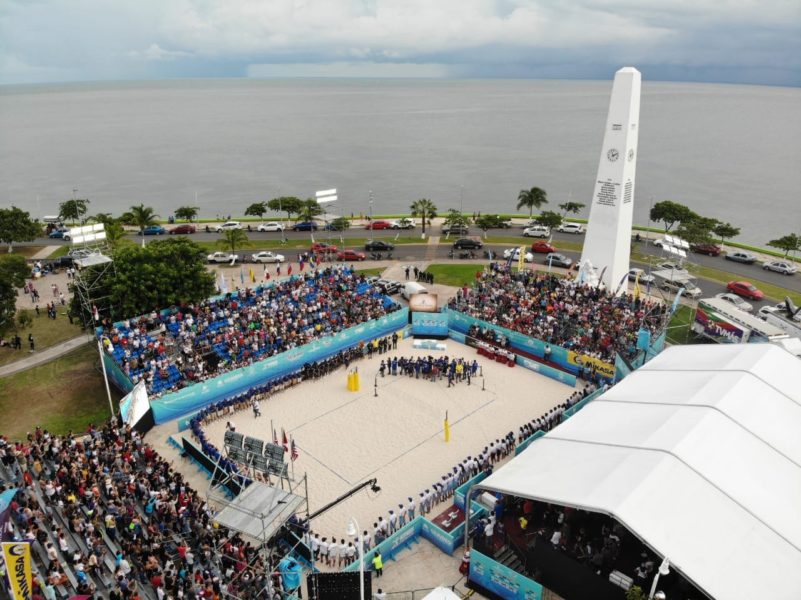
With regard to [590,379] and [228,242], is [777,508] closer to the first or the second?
[590,379]

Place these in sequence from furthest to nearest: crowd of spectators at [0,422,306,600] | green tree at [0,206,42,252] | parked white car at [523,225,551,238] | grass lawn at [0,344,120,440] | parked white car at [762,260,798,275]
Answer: parked white car at [523,225,551,238]
green tree at [0,206,42,252]
parked white car at [762,260,798,275]
grass lawn at [0,344,120,440]
crowd of spectators at [0,422,306,600]

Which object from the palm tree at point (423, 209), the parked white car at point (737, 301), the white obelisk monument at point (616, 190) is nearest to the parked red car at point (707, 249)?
the parked white car at point (737, 301)

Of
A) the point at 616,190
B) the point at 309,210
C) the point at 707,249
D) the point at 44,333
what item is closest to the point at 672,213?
the point at 707,249

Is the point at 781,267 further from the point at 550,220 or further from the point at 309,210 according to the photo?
the point at 309,210

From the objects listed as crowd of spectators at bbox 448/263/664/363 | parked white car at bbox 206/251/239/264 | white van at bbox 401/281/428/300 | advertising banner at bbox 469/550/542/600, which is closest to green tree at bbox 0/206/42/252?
parked white car at bbox 206/251/239/264

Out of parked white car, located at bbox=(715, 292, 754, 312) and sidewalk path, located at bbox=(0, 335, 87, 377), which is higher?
parked white car, located at bbox=(715, 292, 754, 312)

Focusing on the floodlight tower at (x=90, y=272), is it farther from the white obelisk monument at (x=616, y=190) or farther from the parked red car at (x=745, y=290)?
the parked red car at (x=745, y=290)

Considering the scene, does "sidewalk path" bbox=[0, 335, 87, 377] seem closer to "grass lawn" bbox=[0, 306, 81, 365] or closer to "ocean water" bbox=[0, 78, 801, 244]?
"grass lawn" bbox=[0, 306, 81, 365]
